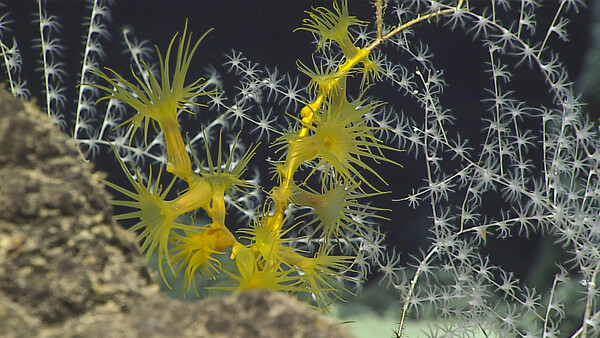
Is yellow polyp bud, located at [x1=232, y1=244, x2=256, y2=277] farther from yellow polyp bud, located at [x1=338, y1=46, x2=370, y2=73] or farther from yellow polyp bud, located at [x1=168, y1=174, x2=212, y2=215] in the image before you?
yellow polyp bud, located at [x1=338, y1=46, x2=370, y2=73]

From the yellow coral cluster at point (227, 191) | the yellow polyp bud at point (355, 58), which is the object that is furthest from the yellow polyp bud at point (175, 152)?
the yellow polyp bud at point (355, 58)

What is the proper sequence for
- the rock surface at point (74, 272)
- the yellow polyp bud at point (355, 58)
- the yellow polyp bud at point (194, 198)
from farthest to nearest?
the yellow polyp bud at point (355, 58) < the yellow polyp bud at point (194, 198) < the rock surface at point (74, 272)

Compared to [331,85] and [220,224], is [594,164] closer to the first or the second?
[331,85]

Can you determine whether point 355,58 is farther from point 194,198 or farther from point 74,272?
point 74,272

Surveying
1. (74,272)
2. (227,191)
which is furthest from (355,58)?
(74,272)

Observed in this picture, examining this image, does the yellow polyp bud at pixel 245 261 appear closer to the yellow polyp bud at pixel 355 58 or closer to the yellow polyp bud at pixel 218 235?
the yellow polyp bud at pixel 218 235

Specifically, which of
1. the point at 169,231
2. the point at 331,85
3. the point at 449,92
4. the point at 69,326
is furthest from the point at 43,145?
the point at 449,92
